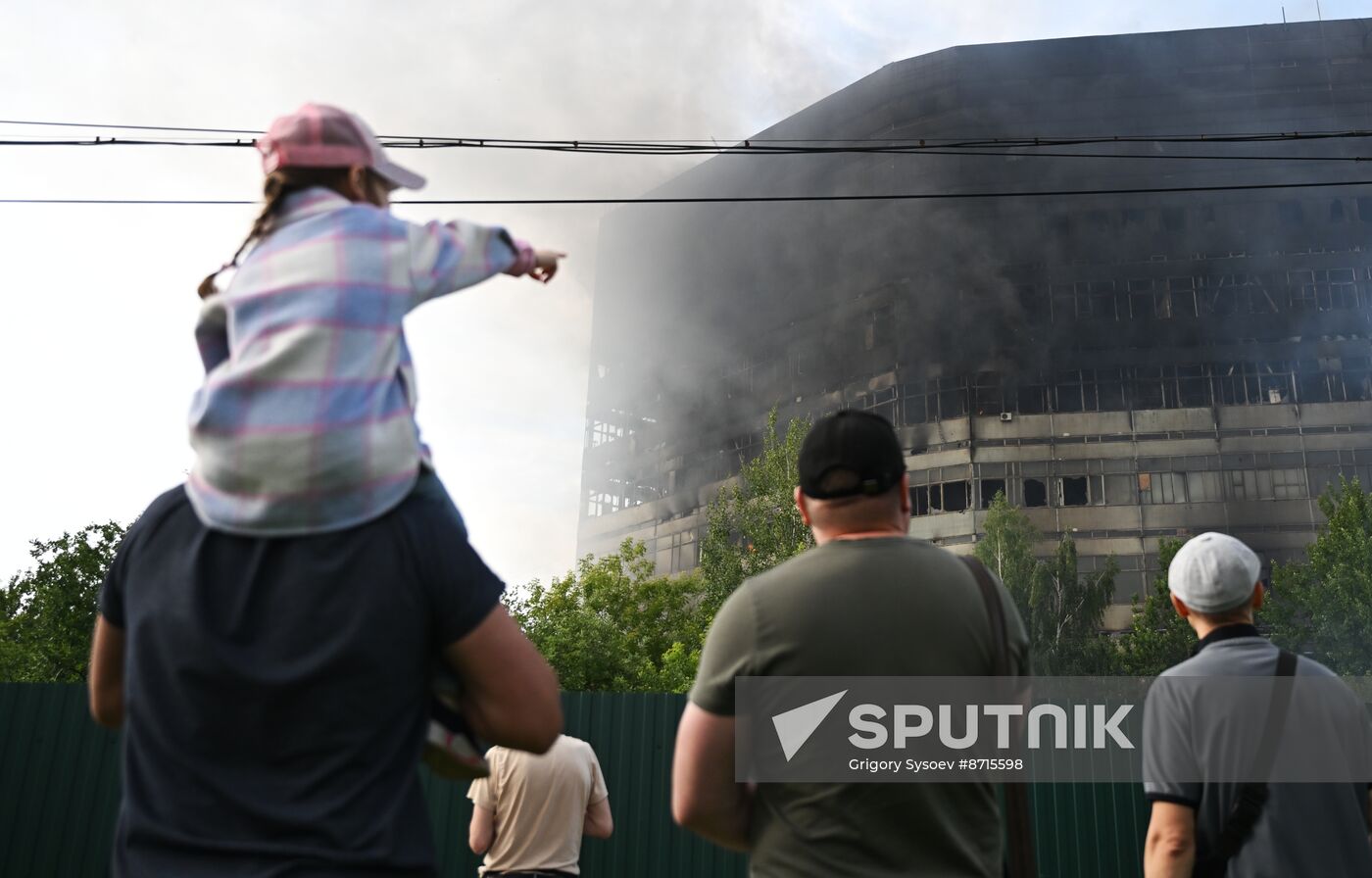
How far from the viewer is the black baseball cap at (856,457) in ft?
7.75

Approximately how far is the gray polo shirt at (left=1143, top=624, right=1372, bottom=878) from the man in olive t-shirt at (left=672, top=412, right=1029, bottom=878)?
122 cm

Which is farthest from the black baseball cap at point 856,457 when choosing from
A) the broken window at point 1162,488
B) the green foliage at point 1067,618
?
the broken window at point 1162,488

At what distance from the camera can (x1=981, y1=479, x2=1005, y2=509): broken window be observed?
63.5 m

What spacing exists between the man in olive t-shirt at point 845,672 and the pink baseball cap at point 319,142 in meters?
1.13

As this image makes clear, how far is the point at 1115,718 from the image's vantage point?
1092 cm

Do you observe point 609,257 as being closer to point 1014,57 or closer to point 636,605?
point 1014,57

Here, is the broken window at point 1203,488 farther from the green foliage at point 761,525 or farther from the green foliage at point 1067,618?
the green foliage at point 761,525

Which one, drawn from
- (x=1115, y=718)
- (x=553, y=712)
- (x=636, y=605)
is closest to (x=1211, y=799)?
(x=553, y=712)

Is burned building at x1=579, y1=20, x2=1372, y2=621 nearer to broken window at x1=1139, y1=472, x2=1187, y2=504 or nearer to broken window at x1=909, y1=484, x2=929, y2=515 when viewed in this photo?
broken window at x1=1139, y1=472, x2=1187, y2=504

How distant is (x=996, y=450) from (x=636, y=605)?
85.5ft

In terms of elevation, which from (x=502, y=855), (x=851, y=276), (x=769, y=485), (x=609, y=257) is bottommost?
(x=502, y=855)

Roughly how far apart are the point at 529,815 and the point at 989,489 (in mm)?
61520

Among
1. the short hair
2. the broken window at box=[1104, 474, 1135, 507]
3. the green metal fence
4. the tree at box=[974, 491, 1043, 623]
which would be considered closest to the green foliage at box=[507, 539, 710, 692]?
the tree at box=[974, 491, 1043, 623]

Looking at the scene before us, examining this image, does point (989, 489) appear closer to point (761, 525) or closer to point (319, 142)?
point (761, 525)
